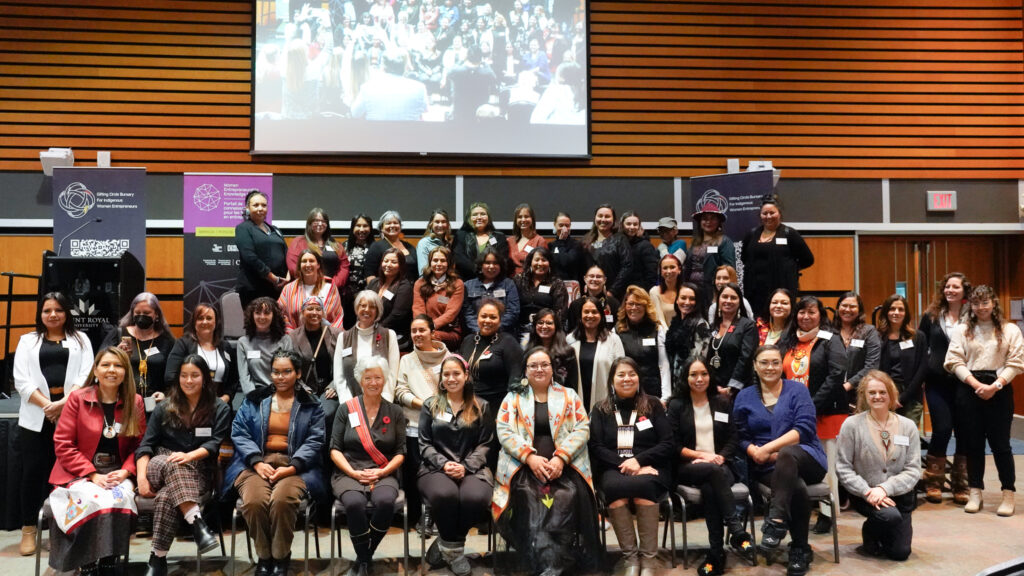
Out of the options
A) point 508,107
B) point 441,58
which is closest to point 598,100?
point 508,107

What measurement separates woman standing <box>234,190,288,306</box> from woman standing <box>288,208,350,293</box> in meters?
0.15

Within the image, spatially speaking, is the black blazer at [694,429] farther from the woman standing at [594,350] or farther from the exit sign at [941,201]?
the exit sign at [941,201]

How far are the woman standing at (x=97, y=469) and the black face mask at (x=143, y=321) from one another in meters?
0.54

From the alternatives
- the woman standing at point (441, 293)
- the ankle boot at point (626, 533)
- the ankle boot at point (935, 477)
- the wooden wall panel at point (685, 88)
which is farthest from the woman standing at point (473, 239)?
the ankle boot at point (935, 477)

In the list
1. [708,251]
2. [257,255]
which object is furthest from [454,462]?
[708,251]

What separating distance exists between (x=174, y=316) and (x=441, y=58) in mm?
3477

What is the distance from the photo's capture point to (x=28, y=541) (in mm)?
4363

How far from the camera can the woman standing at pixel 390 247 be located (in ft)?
18.9

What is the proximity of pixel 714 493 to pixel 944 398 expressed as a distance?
2216mm

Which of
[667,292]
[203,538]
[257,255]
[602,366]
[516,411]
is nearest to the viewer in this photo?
[203,538]

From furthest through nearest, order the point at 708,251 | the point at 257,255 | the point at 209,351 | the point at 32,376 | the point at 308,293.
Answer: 1. the point at 708,251
2. the point at 257,255
3. the point at 308,293
4. the point at 209,351
5. the point at 32,376

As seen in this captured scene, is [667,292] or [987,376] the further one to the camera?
[667,292]

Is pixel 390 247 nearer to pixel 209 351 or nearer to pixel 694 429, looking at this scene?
pixel 209 351

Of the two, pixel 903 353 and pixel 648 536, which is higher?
pixel 903 353
